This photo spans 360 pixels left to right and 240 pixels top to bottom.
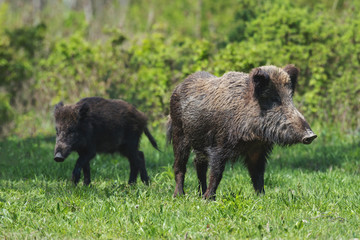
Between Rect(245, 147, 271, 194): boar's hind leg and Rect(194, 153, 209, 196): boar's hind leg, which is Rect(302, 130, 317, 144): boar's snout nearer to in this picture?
Rect(245, 147, 271, 194): boar's hind leg

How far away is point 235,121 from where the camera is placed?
5.68 metres

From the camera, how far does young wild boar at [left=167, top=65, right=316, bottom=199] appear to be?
548cm

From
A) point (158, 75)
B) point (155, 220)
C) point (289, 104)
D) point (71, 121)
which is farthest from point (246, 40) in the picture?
point (155, 220)

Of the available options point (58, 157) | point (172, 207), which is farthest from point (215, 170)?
point (58, 157)

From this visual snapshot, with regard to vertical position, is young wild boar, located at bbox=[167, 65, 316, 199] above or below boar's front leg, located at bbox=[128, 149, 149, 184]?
above

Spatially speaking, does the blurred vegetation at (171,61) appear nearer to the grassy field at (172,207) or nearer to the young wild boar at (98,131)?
the young wild boar at (98,131)

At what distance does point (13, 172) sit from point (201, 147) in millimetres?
3067

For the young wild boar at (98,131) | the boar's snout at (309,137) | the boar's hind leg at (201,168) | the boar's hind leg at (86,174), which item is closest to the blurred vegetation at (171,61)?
the young wild boar at (98,131)

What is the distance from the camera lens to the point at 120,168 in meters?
8.39

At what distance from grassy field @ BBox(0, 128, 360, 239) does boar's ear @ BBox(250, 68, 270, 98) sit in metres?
1.02

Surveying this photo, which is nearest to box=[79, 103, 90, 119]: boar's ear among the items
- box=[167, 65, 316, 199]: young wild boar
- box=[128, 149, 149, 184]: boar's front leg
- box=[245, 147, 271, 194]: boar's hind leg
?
box=[128, 149, 149, 184]: boar's front leg

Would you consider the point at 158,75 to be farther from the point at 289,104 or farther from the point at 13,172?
the point at 289,104

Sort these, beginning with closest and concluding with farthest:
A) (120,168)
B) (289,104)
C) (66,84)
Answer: (289,104)
(120,168)
(66,84)

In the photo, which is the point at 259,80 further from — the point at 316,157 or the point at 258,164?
the point at 316,157
